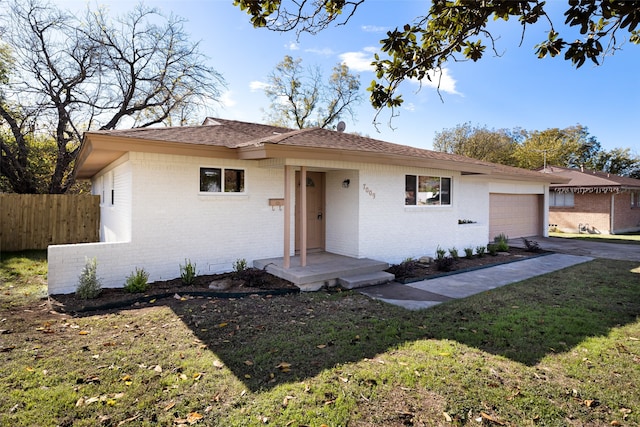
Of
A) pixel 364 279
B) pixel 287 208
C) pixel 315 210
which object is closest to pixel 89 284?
pixel 287 208

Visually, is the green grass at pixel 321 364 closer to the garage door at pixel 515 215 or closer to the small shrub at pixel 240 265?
the small shrub at pixel 240 265

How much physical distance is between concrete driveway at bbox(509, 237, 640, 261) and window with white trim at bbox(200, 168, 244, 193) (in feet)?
37.8

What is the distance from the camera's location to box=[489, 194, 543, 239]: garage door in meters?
15.0

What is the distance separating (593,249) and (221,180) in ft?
46.2

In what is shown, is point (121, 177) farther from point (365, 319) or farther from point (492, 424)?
point (492, 424)

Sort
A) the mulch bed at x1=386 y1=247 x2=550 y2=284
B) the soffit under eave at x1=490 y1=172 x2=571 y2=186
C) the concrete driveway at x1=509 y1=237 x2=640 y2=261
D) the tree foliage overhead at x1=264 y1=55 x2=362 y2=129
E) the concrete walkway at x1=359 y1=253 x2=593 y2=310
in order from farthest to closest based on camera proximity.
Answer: the tree foliage overhead at x1=264 y1=55 x2=362 y2=129 < the soffit under eave at x1=490 y1=172 x2=571 y2=186 < the concrete driveway at x1=509 y1=237 x2=640 y2=261 < the mulch bed at x1=386 y1=247 x2=550 y2=284 < the concrete walkway at x1=359 y1=253 x2=593 y2=310

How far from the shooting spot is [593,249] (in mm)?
13156

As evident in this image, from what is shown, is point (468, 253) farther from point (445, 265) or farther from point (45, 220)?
point (45, 220)

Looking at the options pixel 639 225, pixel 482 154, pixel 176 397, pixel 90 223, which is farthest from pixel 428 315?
pixel 482 154

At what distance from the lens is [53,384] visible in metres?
3.30

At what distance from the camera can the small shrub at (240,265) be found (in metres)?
7.72

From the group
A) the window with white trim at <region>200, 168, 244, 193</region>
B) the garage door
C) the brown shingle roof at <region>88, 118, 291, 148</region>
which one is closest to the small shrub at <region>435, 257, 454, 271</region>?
the window with white trim at <region>200, 168, 244, 193</region>

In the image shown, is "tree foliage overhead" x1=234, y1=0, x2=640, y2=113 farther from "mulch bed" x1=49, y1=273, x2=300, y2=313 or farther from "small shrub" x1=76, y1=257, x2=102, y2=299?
"small shrub" x1=76, y1=257, x2=102, y2=299

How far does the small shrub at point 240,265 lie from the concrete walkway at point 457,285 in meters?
2.78
